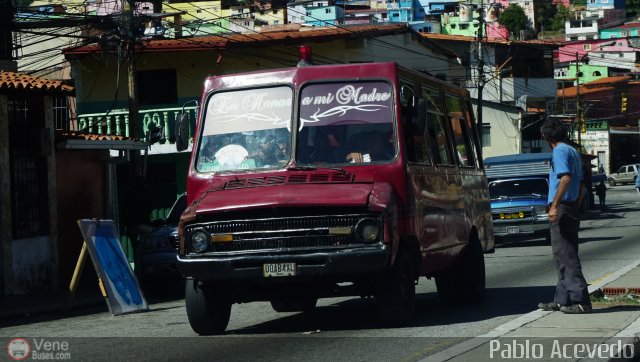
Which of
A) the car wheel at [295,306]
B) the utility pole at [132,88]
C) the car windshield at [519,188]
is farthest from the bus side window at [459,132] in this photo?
the car windshield at [519,188]

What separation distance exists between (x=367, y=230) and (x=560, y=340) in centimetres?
211

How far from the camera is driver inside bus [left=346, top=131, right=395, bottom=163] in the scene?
37.5ft

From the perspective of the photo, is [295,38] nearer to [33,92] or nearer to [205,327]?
[33,92]

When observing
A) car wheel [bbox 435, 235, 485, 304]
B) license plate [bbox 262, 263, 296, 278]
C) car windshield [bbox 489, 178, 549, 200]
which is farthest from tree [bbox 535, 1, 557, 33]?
license plate [bbox 262, 263, 296, 278]

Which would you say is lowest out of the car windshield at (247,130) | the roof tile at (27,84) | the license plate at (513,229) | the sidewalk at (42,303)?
the license plate at (513,229)

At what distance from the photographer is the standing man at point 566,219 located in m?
11.3

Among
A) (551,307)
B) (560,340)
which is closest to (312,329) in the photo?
(551,307)

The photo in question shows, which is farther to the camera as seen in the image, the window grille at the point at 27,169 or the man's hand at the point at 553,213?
the window grille at the point at 27,169

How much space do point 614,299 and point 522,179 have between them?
1848cm

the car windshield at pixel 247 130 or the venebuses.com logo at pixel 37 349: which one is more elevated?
the car windshield at pixel 247 130

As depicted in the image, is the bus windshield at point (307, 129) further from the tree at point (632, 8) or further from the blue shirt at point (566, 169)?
the tree at point (632, 8)

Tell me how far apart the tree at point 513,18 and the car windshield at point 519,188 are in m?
97.8

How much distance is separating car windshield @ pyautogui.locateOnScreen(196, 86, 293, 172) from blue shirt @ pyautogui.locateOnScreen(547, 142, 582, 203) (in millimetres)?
2797

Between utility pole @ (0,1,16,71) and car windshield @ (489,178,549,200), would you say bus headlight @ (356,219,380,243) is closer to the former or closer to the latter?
utility pole @ (0,1,16,71)
